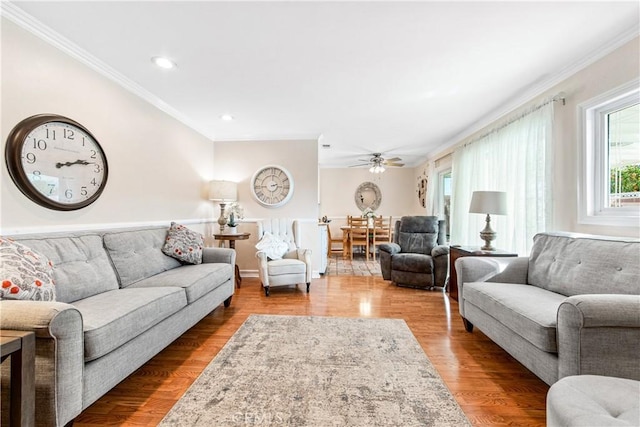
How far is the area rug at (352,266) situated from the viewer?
484cm

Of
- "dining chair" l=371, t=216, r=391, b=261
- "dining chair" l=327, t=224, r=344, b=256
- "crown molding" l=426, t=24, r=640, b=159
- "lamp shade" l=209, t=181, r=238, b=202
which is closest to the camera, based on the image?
"crown molding" l=426, t=24, r=640, b=159

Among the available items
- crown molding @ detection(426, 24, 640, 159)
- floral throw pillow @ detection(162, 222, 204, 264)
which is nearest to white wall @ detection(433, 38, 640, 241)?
crown molding @ detection(426, 24, 640, 159)

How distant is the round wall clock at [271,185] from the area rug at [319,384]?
2.41 m

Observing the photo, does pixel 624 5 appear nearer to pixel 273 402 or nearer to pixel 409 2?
pixel 409 2

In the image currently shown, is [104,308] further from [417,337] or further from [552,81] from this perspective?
[552,81]

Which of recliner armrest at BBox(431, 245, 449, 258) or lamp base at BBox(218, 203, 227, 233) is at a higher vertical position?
lamp base at BBox(218, 203, 227, 233)

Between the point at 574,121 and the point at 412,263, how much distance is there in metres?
2.29

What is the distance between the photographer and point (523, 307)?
1723mm

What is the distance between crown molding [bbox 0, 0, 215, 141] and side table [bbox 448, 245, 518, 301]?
3.77 metres

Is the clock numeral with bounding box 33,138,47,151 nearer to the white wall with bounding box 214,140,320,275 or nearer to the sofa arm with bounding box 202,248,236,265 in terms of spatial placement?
the sofa arm with bounding box 202,248,236,265

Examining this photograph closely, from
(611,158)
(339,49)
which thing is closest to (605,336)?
(611,158)

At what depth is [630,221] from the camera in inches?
78.0

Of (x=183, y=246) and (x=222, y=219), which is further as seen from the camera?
(x=222, y=219)

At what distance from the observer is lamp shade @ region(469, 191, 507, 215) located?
112 inches
